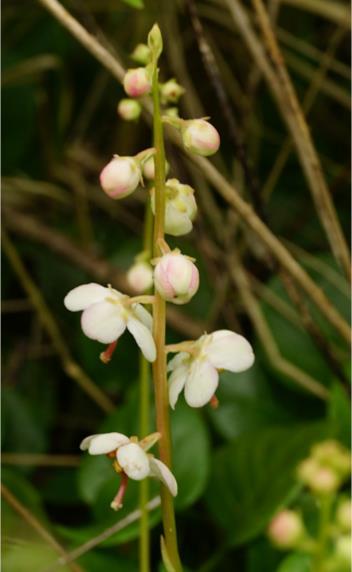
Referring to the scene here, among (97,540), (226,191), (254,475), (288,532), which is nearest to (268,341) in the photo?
(254,475)

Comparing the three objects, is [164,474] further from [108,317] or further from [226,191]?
[226,191]

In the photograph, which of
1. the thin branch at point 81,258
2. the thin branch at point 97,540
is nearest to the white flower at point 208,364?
the thin branch at point 97,540

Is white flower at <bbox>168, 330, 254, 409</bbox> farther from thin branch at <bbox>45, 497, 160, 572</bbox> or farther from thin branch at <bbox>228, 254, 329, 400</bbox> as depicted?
thin branch at <bbox>228, 254, 329, 400</bbox>

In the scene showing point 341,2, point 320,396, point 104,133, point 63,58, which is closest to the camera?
point 320,396

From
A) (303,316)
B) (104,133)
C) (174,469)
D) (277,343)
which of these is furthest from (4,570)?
(104,133)

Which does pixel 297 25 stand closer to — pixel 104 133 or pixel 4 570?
pixel 104 133

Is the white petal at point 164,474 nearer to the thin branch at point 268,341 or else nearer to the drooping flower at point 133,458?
the drooping flower at point 133,458
